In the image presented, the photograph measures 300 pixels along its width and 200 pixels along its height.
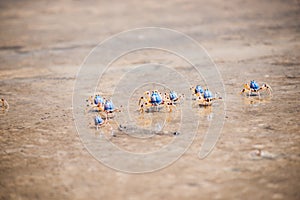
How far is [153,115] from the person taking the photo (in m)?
6.85

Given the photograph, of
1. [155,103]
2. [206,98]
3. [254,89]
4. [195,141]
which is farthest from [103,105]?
[254,89]

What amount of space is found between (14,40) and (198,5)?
34.3 feet

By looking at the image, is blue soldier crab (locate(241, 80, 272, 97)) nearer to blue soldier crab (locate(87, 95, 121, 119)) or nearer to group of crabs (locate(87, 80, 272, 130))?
group of crabs (locate(87, 80, 272, 130))

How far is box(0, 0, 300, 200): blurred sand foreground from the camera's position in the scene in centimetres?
441

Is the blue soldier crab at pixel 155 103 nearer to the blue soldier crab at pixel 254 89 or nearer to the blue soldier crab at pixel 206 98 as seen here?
the blue soldier crab at pixel 206 98

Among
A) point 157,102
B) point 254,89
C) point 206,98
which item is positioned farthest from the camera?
point 254,89

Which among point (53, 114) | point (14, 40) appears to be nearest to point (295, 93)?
point (53, 114)

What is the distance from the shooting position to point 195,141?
5602 mm

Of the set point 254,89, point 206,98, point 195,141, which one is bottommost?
point 195,141

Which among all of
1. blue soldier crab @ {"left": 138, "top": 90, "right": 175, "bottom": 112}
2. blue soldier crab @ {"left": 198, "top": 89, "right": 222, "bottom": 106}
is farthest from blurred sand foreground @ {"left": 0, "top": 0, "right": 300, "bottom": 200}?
blue soldier crab @ {"left": 138, "top": 90, "right": 175, "bottom": 112}

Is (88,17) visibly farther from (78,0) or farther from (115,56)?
(115,56)

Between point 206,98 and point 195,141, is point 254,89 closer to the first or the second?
point 206,98

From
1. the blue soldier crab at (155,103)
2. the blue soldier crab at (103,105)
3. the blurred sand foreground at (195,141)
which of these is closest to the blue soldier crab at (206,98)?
the blurred sand foreground at (195,141)

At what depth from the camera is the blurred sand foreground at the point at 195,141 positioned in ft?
14.5
